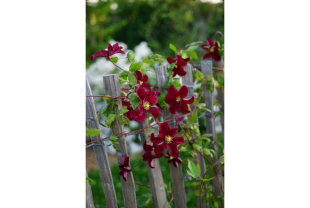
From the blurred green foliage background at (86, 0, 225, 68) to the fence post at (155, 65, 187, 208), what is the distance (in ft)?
12.1

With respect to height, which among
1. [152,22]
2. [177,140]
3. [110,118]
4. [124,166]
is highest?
[152,22]

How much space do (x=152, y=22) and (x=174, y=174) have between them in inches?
181

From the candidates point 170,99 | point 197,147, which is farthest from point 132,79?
point 197,147

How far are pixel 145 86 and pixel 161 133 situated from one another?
0.66 ft

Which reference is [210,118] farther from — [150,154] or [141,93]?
[141,93]

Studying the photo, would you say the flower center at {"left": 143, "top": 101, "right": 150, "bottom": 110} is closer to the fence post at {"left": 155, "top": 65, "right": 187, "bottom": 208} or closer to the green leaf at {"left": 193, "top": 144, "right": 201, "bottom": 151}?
the fence post at {"left": 155, "top": 65, "right": 187, "bottom": 208}

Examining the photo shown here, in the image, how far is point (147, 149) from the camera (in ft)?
3.37

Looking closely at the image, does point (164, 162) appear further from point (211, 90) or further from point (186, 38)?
point (186, 38)

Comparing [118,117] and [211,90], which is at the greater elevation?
[211,90]

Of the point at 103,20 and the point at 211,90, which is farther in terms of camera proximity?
the point at 103,20

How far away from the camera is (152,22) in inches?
208

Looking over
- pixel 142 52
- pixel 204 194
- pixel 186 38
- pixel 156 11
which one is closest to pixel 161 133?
pixel 204 194

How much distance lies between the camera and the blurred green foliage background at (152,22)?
4785 millimetres

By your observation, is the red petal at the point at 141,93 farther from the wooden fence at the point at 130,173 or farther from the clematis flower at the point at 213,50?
the clematis flower at the point at 213,50
